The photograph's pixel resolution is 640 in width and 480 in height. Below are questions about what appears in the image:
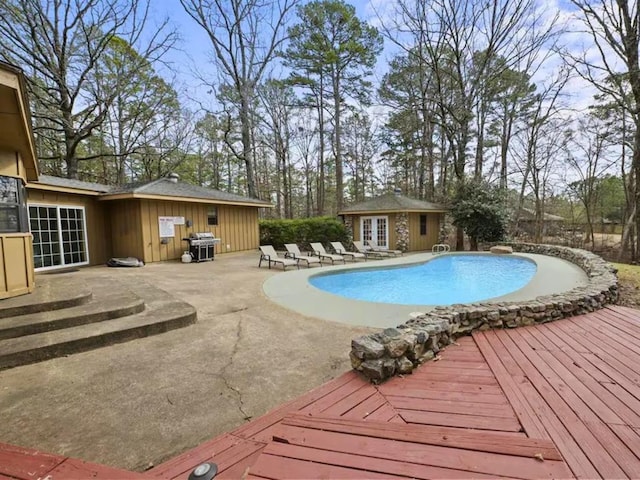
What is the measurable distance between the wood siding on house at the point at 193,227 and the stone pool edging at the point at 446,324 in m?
9.49

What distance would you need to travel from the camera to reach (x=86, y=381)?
2758 mm

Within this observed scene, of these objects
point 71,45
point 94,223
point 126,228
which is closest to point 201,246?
point 126,228

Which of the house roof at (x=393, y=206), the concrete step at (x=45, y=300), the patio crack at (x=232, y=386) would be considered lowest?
the patio crack at (x=232, y=386)

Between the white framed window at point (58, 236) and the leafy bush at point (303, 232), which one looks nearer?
the white framed window at point (58, 236)

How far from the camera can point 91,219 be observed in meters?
9.87

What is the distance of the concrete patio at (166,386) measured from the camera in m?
2.03

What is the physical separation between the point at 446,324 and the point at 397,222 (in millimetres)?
11244

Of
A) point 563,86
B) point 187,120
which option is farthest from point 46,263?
point 563,86

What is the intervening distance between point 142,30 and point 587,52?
17975mm

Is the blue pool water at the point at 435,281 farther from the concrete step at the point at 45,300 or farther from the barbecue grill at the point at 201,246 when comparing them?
the concrete step at the point at 45,300

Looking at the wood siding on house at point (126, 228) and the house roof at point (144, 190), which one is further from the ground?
the house roof at point (144, 190)

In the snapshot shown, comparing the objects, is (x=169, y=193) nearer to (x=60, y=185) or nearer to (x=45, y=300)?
(x=60, y=185)

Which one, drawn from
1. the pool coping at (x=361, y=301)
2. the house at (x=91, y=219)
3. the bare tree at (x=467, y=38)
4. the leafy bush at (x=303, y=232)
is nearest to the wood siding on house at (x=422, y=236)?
the bare tree at (x=467, y=38)

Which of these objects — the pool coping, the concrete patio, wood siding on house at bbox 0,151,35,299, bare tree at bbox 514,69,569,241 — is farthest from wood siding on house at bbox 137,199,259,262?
bare tree at bbox 514,69,569,241
